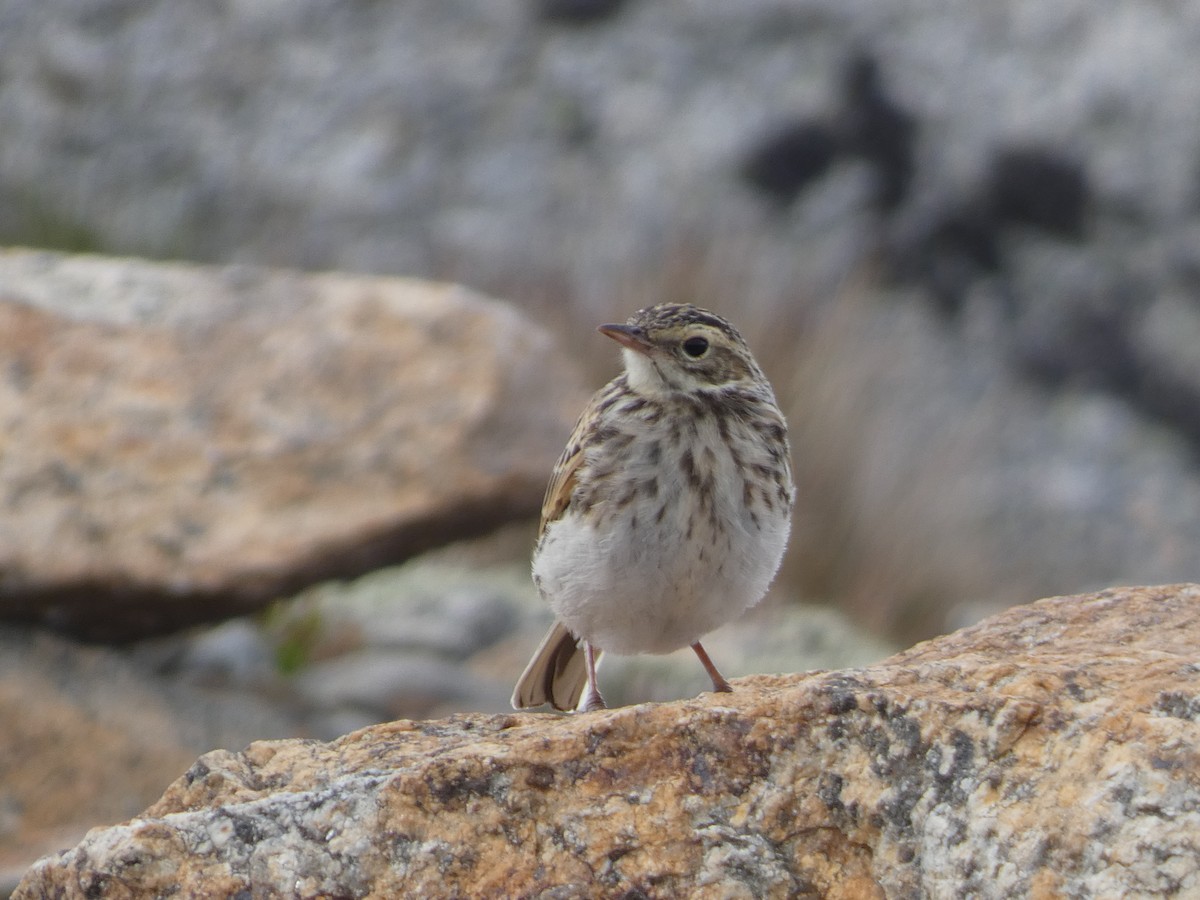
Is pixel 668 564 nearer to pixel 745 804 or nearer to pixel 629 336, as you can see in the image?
pixel 629 336

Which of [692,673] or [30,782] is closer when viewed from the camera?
[30,782]

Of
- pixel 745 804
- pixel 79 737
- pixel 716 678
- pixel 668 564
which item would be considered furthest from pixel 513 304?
pixel 745 804

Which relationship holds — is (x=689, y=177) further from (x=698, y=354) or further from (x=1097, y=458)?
(x=698, y=354)

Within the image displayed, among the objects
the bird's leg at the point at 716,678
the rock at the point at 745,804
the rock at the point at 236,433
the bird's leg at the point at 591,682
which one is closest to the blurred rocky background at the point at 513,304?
the rock at the point at 236,433

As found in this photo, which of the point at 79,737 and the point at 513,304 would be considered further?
the point at 513,304

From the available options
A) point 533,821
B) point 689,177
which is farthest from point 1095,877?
point 689,177

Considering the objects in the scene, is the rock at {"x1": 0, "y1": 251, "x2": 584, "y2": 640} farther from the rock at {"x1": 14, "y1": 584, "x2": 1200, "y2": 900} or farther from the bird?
the rock at {"x1": 14, "y1": 584, "x2": 1200, "y2": 900}
